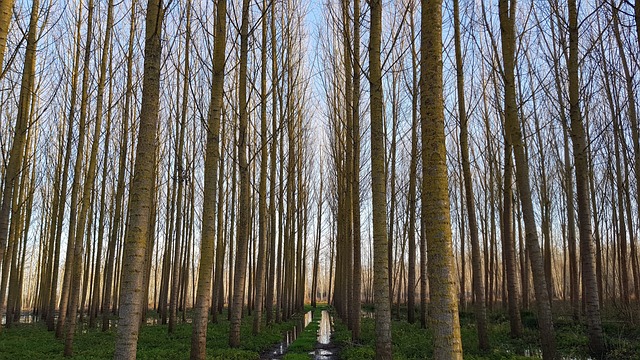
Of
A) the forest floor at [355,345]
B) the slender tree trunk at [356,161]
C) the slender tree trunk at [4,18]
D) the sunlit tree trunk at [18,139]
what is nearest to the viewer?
the slender tree trunk at [4,18]

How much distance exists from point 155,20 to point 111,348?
6193 mm

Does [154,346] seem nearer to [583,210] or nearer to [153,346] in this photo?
[153,346]

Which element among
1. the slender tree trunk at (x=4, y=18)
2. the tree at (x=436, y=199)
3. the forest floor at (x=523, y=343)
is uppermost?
the slender tree trunk at (x=4, y=18)

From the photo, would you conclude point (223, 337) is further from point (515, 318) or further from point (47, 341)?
point (515, 318)

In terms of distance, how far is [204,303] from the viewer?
17.4 feet

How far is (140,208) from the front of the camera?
327 cm

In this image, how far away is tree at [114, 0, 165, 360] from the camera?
10.3 ft

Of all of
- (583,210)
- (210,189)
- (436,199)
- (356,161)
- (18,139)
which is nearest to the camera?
(436,199)

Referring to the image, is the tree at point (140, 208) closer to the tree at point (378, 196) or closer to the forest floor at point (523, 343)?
the tree at point (378, 196)

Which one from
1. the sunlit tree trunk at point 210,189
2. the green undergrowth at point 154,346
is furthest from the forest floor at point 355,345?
the sunlit tree trunk at point 210,189

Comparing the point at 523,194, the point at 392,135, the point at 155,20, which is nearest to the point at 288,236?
the point at 392,135

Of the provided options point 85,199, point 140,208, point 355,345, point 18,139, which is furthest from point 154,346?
point 140,208

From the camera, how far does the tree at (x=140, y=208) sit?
3.14m

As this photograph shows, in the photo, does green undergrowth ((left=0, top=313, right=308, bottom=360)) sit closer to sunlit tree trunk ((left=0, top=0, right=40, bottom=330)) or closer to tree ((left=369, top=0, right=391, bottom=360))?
sunlit tree trunk ((left=0, top=0, right=40, bottom=330))
